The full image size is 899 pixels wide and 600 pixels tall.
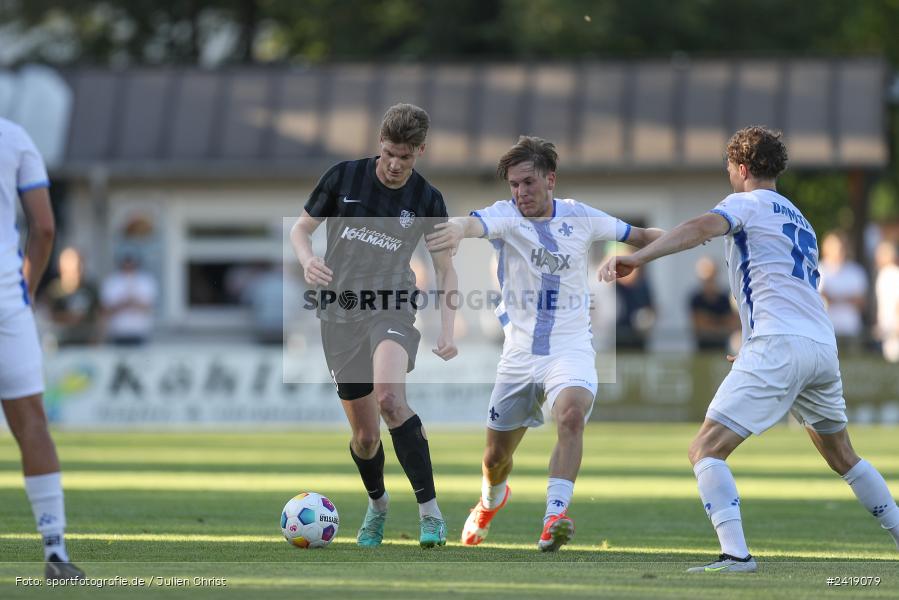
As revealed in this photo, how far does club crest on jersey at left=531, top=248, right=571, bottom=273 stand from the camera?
352 inches

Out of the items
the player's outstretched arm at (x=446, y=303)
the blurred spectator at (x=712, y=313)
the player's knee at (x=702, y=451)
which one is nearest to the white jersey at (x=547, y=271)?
the player's outstretched arm at (x=446, y=303)

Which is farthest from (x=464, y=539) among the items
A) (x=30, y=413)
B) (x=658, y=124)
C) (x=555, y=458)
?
(x=658, y=124)

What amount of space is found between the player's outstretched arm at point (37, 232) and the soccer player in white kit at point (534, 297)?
8.71ft

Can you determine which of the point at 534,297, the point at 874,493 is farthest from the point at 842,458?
the point at 534,297

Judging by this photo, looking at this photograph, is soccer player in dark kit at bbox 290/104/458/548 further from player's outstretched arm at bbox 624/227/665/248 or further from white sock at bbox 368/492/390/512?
player's outstretched arm at bbox 624/227/665/248

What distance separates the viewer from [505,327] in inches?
357

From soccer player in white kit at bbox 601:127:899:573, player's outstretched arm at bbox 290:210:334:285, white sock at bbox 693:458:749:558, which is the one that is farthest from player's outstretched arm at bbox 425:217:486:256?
white sock at bbox 693:458:749:558

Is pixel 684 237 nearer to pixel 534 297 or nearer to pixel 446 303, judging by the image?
pixel 534 297

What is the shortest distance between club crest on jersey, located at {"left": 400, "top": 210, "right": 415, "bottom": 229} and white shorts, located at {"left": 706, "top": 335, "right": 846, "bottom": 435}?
2.12 metres

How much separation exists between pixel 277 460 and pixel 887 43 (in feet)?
77.4

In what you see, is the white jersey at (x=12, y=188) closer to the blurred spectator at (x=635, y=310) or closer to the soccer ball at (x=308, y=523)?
the soccer ball at (x=308, y=523)

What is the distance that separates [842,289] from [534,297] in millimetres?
11587

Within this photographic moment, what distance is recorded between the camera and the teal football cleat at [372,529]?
344 inches

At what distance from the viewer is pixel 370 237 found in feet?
28.6
